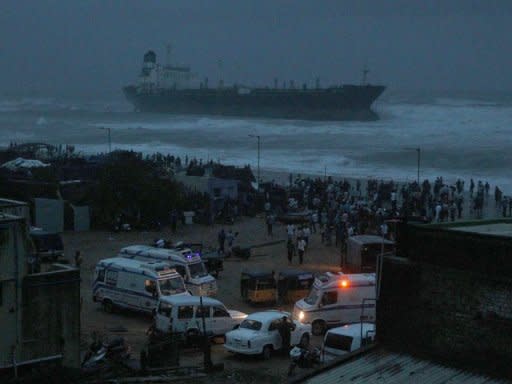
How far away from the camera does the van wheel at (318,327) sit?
950 cm

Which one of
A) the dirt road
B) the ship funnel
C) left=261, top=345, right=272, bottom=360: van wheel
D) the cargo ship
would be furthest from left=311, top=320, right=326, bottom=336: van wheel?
the ship funnel

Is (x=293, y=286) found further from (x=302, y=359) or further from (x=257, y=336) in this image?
(x=302, y=359)

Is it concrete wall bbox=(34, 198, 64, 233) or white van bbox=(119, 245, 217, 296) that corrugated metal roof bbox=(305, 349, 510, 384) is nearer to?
white van bbox=(119, 245, 217, 296)

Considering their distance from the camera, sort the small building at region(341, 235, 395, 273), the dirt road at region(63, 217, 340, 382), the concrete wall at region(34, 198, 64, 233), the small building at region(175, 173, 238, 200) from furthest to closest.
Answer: the small building at region(175, 173, 238, 200) → the concrete wall at region(34, 198, 64, 233) → the small building at region(341, 235, 395, 273) → the dirt road at region(63, 217, 340, 382)

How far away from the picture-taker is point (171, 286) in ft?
32.2

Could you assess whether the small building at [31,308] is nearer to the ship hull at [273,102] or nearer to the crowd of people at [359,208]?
the crowd of people at [359,208]

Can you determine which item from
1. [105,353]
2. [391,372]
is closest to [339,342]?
[105,353]

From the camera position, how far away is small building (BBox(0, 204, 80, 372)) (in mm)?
6656

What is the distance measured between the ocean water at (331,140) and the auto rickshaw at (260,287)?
17.5 m

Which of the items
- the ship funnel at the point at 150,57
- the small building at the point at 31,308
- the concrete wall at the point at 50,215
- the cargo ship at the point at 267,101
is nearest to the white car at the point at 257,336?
the small building at the point at 31,308

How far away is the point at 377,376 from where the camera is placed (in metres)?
5.02

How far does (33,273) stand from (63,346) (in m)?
0.69

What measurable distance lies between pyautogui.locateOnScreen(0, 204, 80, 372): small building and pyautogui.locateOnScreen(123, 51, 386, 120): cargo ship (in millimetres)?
68986

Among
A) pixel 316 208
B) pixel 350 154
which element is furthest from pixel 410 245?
pixel 350 154
